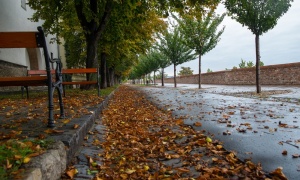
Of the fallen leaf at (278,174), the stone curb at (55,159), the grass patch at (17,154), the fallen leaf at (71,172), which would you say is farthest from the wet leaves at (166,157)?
the grass patch at (17,154)

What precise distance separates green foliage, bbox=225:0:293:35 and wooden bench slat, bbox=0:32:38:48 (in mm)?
10168

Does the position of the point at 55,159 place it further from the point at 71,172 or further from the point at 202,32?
the point at 202,32

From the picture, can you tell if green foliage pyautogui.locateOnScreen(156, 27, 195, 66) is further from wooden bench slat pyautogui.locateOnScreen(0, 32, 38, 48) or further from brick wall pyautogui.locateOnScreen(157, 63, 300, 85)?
wooden bench slat pyautogui.locateOnScreen(0, 32, 38, 48)

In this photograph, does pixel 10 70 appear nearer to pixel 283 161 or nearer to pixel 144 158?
pixel 144 158

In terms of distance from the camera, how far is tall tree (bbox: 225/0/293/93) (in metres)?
11.3

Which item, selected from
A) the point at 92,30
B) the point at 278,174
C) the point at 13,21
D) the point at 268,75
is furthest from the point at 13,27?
the point at 268,75

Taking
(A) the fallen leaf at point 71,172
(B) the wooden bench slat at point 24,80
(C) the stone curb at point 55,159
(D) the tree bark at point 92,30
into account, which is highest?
(D) the tree bark at point 92,30

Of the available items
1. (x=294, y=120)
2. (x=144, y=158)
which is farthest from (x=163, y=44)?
(x=144, y=158)

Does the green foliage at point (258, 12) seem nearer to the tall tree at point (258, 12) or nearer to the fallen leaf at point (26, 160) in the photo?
the tall tree at point (258, 12)

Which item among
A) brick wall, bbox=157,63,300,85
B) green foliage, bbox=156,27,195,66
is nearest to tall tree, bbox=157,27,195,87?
green foliage, bbox=156,27,195,66

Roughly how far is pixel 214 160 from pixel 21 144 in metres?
1.94

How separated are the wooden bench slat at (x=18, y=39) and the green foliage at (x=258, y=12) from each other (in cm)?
1017

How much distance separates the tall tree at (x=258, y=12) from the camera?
446 inches

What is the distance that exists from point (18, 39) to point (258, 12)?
10.9 meters
